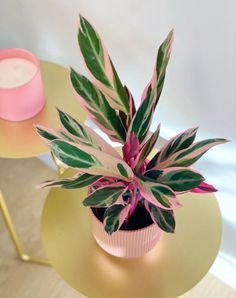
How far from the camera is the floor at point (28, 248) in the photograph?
1056mm

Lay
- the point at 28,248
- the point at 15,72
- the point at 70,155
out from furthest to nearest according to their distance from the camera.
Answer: the point at 28,248, the point at 15,72, the point at 70,155

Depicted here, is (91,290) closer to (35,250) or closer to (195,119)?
(195,119)

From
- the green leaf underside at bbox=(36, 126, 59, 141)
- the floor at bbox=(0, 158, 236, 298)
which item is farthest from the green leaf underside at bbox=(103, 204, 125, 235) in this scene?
the floor at bbox=(0, 158, 236, 298)

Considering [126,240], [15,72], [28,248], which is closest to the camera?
[126,240]

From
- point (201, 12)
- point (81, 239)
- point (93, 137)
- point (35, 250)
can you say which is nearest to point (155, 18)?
point (201, 12)

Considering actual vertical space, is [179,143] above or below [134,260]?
above

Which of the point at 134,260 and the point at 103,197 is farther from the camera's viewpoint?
the point at 134,260

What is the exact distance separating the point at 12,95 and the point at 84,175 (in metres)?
0.21

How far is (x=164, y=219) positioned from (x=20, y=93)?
293mm

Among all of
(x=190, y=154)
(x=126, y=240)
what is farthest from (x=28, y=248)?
(x=190, y=154)

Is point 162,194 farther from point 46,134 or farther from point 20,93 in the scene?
Result: point 20,93

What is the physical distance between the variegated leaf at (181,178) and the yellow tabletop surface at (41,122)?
250mm

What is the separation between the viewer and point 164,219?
575 millimetres

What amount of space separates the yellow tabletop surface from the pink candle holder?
12 mm
